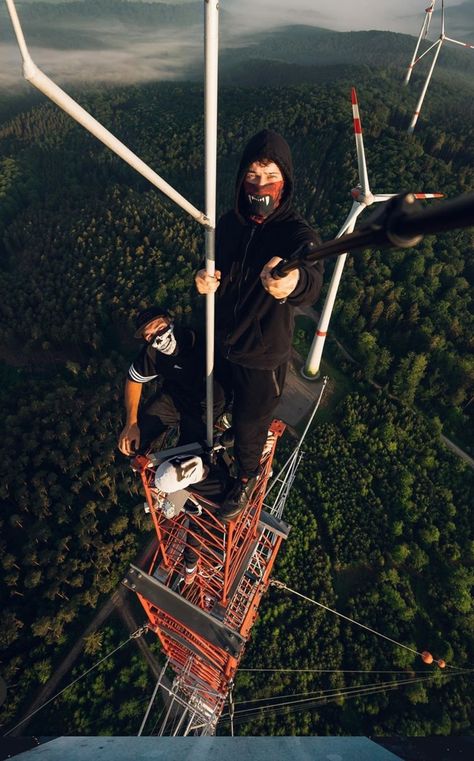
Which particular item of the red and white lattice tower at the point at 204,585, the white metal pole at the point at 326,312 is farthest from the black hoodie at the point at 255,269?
the white metal pole at the point at 326,312

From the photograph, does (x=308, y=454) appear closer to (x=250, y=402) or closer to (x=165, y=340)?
(x=250, y=402)

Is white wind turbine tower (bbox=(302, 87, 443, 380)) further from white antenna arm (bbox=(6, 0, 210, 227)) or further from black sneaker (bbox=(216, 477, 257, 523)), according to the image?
white antenna arm (bbox=(6, 0, 210, 227))

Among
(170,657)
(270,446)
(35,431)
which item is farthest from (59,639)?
(270,446)

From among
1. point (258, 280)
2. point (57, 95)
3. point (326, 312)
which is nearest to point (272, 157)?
point (258, 280)

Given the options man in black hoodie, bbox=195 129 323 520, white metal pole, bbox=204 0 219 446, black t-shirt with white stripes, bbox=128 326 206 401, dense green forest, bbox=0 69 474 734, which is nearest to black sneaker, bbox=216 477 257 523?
man in black hoodie, bbox=195 129 323 520

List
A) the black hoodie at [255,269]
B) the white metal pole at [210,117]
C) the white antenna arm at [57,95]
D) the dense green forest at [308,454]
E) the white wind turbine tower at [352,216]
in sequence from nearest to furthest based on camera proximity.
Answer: the white antenna arm at [57,95] < the white metal pole at [210,117] < the black hoodie at [255,269] < the white wind turbine tower at [352,216] < the dense green forest at [308,454]

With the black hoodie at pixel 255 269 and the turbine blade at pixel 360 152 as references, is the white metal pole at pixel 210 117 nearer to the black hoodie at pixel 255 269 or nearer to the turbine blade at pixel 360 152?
the black hoodie at pixel 255 269
